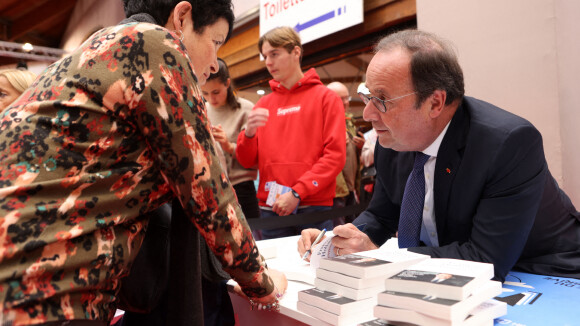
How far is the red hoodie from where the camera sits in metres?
2.27

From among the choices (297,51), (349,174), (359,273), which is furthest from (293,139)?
(359,273)

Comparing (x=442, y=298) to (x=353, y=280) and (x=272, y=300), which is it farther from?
(x=272, y=300)

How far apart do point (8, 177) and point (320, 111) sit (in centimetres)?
178

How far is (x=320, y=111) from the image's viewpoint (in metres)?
2.37

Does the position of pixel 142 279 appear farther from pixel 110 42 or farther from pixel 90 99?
pixel 110 42

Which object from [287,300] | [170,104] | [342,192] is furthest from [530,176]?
[342,192]

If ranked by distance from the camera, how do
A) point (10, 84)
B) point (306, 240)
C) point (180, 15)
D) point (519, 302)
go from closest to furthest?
1. point (519, 302)
2. point (180, 15)
3. point (306, 240)
4. point (10, 84)

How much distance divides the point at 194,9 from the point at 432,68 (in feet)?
2.50

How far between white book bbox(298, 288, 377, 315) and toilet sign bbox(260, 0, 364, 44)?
3310 millimetres

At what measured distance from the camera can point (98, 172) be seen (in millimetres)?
812

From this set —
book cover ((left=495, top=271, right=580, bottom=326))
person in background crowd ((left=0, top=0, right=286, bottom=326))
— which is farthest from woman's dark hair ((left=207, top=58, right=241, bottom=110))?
book cover ((left=495, top=271, right=580, bottom=326))

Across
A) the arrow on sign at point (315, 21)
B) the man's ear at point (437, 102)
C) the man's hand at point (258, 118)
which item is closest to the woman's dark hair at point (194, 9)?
the man's ear at point (437, 102)

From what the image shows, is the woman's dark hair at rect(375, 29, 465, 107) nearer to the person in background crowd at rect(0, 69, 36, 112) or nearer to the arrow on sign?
the person in background crowd at rect(0, 69, 36, 112)

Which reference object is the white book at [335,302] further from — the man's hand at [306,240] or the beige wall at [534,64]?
the beige wall at [534,64]
